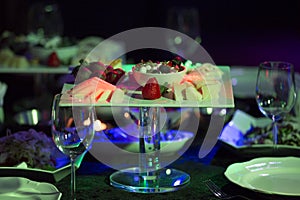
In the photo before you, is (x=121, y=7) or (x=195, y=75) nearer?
(x=195, y=75)

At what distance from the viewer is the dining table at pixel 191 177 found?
170 cm

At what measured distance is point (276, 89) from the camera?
1.95 m

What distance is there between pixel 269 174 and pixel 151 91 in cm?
40

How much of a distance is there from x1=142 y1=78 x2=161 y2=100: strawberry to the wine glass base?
242mm

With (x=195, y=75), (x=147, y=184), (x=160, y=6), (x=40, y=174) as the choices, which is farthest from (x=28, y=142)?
(x=160, y=6)

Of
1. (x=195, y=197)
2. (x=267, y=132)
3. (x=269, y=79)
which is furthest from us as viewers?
(x=267, y=132)

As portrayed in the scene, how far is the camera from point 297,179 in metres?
1.75

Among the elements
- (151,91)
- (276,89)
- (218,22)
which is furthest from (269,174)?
(218,22)

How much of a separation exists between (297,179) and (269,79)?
1.11 ft

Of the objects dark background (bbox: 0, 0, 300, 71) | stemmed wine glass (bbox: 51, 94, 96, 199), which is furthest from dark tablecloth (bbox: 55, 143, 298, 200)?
dark background (bbox: 0, 0, 300, 71)

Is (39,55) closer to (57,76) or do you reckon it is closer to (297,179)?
(57,76)

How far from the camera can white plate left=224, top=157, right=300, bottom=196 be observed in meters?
1.69

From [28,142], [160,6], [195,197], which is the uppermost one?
[160,6]

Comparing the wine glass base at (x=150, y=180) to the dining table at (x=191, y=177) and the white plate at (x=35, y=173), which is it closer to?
the dining table at (x=191, y=177)
